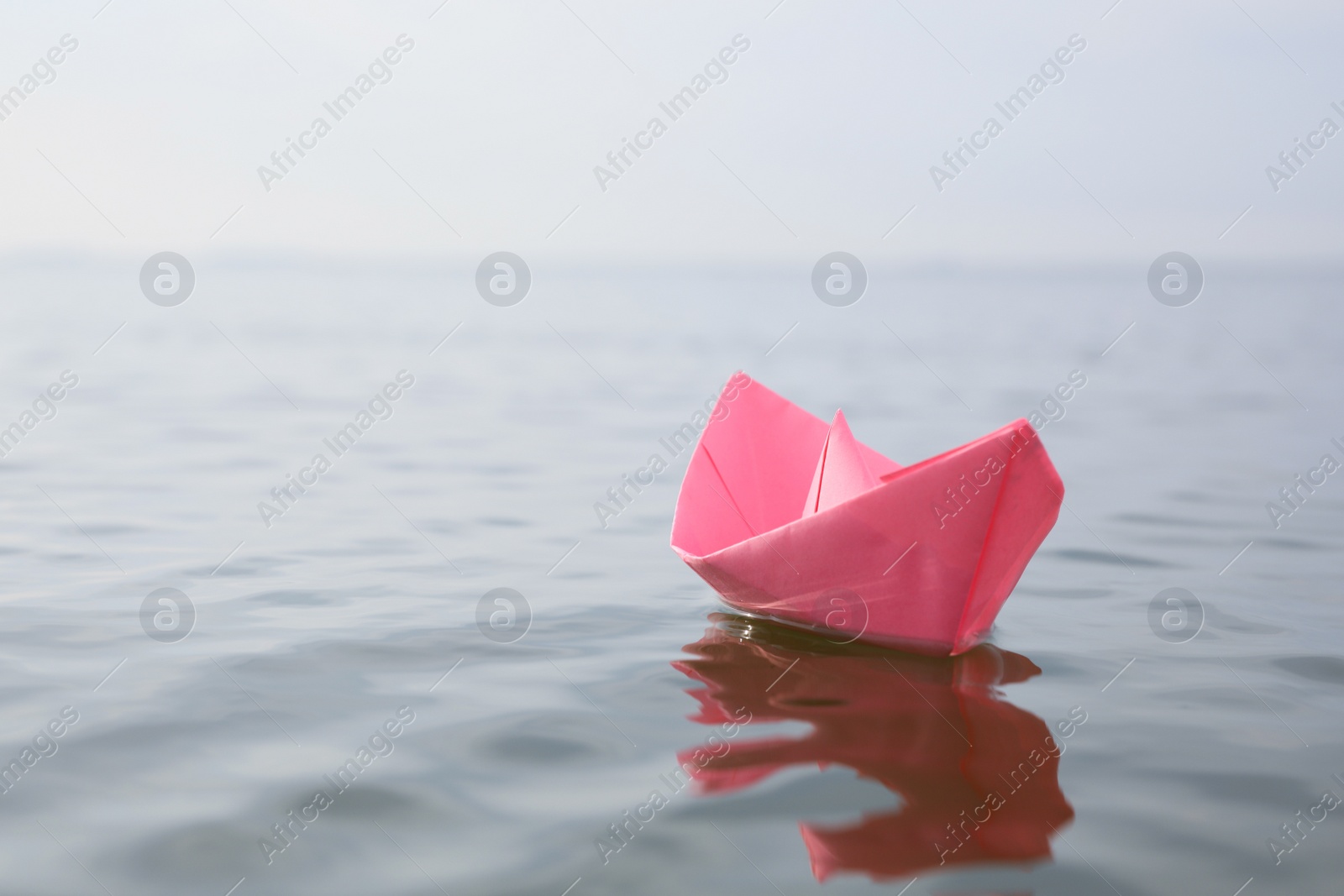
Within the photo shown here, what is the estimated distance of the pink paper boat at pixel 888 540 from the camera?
7.09 ft

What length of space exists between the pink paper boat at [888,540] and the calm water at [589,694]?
4.5 inches

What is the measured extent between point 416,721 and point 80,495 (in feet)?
9.94

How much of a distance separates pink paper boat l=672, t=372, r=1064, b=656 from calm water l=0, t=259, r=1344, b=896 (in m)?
0.11

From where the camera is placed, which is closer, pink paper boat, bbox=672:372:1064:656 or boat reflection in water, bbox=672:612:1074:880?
boat reflection in water, bbox=672:612:1074:880

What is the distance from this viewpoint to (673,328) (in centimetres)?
1525

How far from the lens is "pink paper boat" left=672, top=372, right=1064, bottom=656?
216cm

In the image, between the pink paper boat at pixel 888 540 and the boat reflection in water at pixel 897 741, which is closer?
the boat reflection in water at pixel 897 741

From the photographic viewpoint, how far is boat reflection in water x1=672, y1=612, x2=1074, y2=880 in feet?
5.38

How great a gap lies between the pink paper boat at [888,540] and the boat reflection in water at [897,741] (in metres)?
0.10

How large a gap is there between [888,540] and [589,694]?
2.40 feet

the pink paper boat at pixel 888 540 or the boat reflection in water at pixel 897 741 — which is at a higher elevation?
the pink paper boat at pixel 888 540

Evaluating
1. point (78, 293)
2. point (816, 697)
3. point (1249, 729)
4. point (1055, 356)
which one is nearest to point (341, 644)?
point (816, 697)

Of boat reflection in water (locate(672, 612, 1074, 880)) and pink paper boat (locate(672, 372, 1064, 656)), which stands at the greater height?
pink paper boat (locate(672, 372, 1064, 656))

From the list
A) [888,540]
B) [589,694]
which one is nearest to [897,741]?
[888,540]
